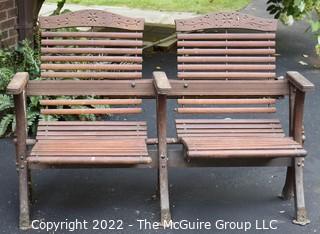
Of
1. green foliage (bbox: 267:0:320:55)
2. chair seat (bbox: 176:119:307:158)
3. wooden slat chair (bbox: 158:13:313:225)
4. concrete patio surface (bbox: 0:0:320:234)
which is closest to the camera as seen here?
chair seat (bbox: 176:119:307:158)

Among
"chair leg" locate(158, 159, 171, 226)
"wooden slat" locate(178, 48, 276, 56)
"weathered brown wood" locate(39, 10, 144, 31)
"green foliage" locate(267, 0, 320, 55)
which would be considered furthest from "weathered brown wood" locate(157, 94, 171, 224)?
"green foliage" locate(267, 0, 320, 55)

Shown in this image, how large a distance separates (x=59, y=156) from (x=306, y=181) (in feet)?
5.92

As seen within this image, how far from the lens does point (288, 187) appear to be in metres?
3.70

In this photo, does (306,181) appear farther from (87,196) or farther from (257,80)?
(87,196)

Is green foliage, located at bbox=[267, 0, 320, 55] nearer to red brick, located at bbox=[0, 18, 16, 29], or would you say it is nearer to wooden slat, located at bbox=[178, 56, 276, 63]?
wooden slat, located at bbox=[178, 56, 276, 63]

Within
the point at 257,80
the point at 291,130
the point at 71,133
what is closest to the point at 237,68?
the point at 257,80

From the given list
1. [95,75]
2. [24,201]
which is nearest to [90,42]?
[95,75]

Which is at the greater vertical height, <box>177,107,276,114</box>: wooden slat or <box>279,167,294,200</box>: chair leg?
<box>177,107,276,114</box>: wooden slat

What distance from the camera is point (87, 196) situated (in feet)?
12.4

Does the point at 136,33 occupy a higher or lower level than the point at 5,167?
higher

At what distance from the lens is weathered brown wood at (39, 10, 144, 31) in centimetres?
387

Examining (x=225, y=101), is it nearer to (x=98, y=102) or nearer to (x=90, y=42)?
(x=98, y=102)

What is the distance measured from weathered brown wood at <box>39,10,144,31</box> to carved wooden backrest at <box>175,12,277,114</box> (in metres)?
0.32

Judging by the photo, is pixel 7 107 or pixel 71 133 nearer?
pixel 71 133
